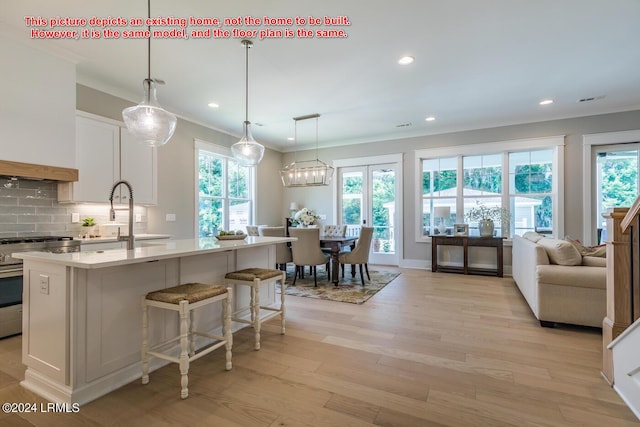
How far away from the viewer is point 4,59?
2.87 metres

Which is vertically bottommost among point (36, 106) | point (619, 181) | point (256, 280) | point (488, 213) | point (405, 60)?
point (256, 280)

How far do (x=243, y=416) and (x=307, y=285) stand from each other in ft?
10.6

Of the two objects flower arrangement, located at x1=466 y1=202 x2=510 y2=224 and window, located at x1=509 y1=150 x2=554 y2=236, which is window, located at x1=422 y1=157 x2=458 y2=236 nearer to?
flower arrangement, located at x1=466 y1=202 x2=510 y2=224

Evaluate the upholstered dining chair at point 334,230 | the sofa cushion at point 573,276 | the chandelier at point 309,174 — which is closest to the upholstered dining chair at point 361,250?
the chandelier at point 309,174

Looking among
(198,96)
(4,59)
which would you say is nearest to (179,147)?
(198,96)

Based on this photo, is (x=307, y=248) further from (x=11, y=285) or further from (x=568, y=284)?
(x=11, y=285)

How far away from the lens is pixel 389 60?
3.42 m

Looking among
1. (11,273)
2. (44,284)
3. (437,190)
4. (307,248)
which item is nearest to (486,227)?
(437,190)

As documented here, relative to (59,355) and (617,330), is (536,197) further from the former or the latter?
(59,355)

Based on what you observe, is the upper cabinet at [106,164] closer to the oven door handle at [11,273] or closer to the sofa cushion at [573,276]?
the oven door handle at [11,273]

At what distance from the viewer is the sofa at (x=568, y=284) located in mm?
2879

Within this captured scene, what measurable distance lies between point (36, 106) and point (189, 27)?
5.91 ft

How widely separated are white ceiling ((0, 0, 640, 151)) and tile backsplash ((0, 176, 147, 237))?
143 cm

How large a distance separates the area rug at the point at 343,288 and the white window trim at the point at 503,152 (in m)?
1.66
